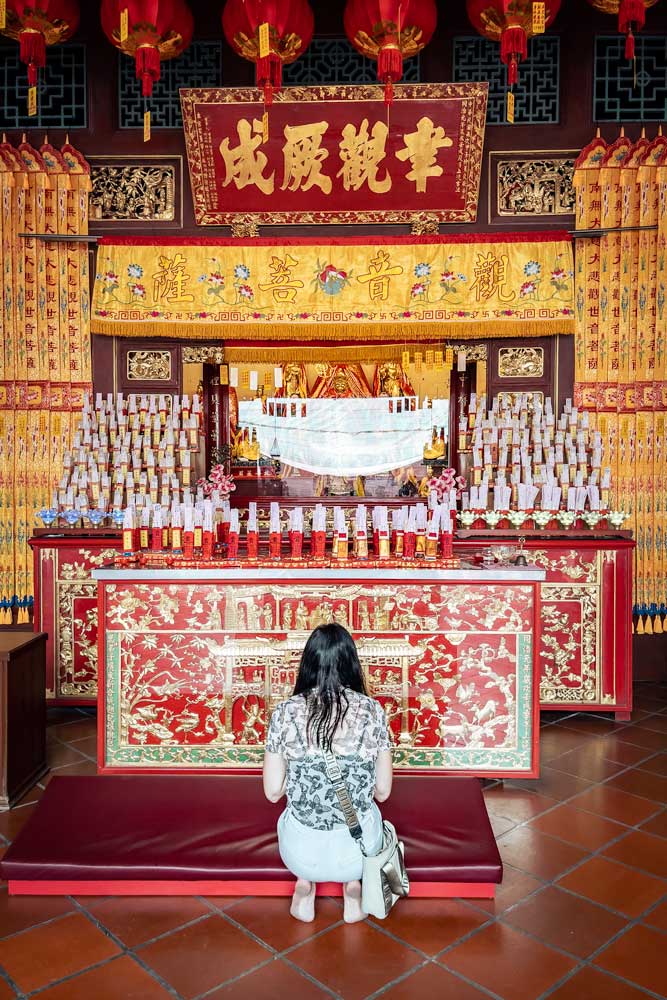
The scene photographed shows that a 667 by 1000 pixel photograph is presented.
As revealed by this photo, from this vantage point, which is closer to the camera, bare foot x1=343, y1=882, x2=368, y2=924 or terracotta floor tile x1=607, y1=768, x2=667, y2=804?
bare foot x1=343, y1=882, x2=368, y2=924

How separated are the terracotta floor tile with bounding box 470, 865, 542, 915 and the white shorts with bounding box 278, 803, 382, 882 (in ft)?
1.49

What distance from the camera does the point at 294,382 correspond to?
5.67m

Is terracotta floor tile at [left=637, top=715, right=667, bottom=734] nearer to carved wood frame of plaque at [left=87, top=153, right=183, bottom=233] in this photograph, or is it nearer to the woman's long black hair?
the woman's long black hair

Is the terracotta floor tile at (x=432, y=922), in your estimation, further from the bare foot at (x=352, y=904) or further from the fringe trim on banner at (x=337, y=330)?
the fringe trim on banner at (x=337, y=330)

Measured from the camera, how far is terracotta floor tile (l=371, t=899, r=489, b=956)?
2.19m

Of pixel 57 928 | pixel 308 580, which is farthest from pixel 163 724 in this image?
pixel 57 928

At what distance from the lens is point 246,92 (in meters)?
4.68

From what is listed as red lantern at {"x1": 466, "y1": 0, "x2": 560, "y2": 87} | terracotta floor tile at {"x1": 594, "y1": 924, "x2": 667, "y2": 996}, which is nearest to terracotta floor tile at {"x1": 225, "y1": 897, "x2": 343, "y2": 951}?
terracotta floor tile at {"x1": 594, "y1": 924, "x2": 667, "y2": 996}

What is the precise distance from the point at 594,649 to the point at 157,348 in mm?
3371

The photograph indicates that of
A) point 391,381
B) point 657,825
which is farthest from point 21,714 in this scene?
point 391,381

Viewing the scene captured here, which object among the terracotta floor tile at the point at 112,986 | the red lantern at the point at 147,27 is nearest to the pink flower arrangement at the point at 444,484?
the red lantern at the point at 147,27

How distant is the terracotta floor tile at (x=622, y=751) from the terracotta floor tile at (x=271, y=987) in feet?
6.98

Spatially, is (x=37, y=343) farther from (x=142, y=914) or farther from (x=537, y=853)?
(x=537, y=853)

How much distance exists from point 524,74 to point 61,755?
490 cm
